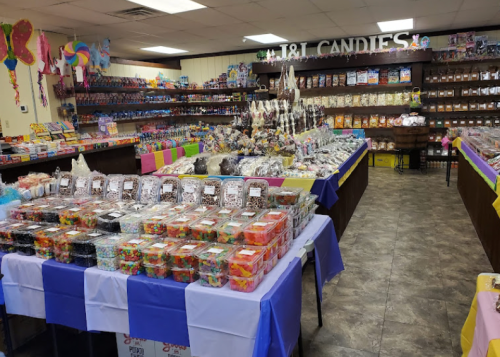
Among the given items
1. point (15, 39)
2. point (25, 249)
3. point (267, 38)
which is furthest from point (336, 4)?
point (25, 249)

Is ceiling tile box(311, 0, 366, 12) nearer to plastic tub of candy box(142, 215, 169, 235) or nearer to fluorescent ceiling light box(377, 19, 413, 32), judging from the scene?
fluorescent ceiling light box(377, 19, 413, 32)

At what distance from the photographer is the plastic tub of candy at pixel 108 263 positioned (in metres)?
1.91

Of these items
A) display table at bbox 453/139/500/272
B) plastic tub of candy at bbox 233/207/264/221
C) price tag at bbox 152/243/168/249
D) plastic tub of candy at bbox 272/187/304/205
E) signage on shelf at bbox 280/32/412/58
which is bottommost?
display table at bbox 453/139/500/272

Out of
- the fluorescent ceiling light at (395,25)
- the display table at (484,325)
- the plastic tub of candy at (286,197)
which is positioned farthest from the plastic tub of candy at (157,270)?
the fluorescent ceiling light at (395,25)

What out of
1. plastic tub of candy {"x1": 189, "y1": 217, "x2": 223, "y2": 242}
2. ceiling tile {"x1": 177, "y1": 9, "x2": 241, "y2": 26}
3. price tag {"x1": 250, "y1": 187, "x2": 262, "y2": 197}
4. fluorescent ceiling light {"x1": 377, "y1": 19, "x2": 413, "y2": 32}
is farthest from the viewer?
fluorescent ceiling light {"x1": 377, "y1": 19, "x2": 413, "y2": 32}

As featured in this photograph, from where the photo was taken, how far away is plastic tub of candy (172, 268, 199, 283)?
177 cm

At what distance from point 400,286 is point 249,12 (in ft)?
14.9

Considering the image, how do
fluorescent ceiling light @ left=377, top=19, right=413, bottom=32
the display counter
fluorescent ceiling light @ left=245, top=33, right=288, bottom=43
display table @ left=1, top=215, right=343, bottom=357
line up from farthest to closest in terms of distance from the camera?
fluorescent ceiling light @ left=245, top=33, right=288, bottom=43, fluorescent ceiling light @ left=377, top=19, right=413, bottom=32, the display counter, display table @ left=1, top=215, right=343, bottom=357

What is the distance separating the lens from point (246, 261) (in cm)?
165

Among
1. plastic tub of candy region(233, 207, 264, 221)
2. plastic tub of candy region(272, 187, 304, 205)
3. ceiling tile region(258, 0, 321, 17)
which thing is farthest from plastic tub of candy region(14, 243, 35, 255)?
ceiling tile region(258, 0, 321, 17)

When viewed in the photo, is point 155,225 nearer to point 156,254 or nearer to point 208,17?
point 156,254

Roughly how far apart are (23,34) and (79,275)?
3754mm

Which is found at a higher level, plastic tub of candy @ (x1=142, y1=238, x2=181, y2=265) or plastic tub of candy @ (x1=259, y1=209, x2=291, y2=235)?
plastic tub of candy @ (x1=259, y1=209, x2=291, y2=235)

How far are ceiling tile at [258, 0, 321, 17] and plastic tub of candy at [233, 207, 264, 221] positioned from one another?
403 centimetres
